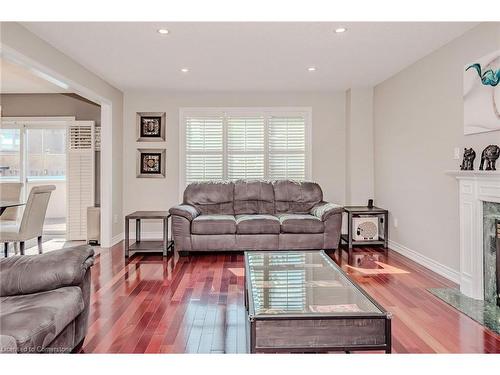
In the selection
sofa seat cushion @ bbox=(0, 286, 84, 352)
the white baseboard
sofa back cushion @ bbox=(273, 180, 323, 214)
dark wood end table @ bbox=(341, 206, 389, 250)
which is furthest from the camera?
sofa back cushion @ bbox=(273, 180, 323, 214)

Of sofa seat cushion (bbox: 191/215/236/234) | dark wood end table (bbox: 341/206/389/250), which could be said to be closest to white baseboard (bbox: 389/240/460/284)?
dark wood end table (bbox: 341/206/389/250)

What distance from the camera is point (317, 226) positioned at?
5.27m

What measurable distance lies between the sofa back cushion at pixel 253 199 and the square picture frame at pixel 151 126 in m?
1.64

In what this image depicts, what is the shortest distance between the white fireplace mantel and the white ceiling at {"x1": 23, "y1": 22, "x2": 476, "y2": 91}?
1.43 m

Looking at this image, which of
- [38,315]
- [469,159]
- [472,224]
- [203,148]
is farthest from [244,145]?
[38,315]

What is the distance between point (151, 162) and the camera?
6.53 meters

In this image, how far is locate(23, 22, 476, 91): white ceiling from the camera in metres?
3.63

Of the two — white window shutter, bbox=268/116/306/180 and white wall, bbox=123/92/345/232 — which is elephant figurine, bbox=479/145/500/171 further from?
white window shutter, bbox=268/116/306/180

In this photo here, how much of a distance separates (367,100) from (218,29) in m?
3.36

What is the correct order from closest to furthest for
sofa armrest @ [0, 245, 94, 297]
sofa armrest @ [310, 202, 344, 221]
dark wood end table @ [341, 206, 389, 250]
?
sofa armrest @ [0, 245, 94, 297] < sofa armrest @ [310, 202, 344, 221] < dark wood end table @ [341, 206, 389, 250]

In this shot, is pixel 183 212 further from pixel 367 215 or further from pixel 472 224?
pixel 472 224

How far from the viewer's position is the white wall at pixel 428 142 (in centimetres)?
386

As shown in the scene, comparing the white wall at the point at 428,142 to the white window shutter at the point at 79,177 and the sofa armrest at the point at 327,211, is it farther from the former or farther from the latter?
the white window shutter at the point at 79,177
